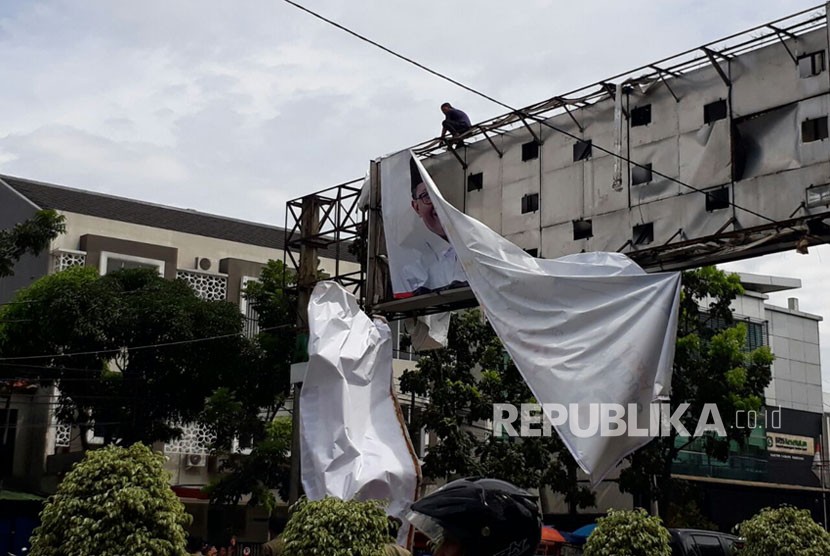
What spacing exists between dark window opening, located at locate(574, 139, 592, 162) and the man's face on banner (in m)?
2.02

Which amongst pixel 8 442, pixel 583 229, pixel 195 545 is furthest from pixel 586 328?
pixel 8 442

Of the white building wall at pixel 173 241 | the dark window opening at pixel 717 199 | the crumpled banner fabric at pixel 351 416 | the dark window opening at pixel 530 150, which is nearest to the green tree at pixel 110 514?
the crumpled banner fabric at pixel 351 416

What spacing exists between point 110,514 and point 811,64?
9.29 meters

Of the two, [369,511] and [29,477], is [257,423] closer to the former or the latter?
[29,477]

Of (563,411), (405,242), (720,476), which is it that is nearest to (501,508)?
(563,411)

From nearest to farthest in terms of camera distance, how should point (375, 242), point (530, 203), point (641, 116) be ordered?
point (641, 116)
point (530, 203)
point (375, 242)

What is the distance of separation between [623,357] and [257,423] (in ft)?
44.7

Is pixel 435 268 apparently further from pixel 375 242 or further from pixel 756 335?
pixel 756 335

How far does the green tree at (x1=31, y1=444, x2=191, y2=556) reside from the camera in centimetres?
639

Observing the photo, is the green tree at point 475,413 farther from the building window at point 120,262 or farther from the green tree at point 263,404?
the building window at point 120,262

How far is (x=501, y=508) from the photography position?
3.00m

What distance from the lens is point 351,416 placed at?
13414 mm

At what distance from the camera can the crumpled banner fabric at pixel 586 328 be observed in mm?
11562

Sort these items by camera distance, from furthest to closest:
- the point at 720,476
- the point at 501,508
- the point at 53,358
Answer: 1. the point at 720,476
2. the point at 53,358
3. the point at 501,508
